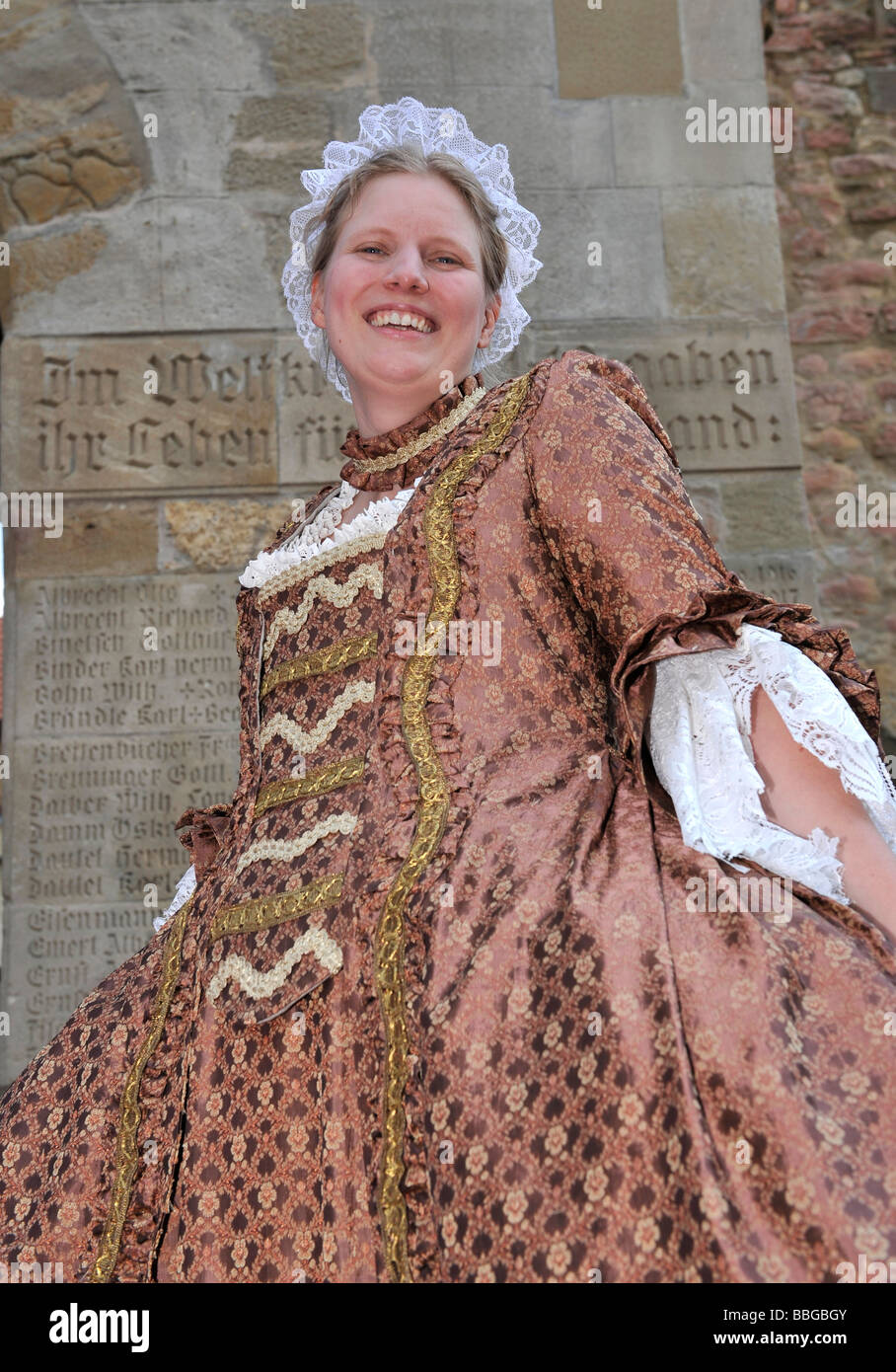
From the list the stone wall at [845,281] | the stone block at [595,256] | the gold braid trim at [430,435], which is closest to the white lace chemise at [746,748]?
the gold braid trim at [430,435]

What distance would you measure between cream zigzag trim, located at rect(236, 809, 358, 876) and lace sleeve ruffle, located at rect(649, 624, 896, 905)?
395 mm

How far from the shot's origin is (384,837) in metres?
1.76

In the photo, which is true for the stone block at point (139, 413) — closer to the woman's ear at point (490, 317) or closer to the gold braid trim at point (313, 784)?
the woman's ear at point (490, 317)

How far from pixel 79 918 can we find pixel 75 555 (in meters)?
1.02

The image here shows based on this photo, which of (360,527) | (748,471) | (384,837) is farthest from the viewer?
(748,471)

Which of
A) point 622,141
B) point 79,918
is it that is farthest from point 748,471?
point 79,918

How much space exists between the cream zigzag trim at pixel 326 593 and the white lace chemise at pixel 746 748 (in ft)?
1.60

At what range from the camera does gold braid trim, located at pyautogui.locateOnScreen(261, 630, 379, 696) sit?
79.6 inches

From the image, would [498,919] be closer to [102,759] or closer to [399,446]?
[399,446]

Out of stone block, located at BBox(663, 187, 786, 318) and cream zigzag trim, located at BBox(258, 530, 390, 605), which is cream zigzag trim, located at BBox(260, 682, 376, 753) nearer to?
cream zigzag trim, located at BBox(258, 530, 390, 605)

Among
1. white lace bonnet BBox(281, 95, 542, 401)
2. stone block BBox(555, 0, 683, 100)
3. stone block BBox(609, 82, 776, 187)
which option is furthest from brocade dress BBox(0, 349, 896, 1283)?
stone block BBox(555, 0, 683, 100)

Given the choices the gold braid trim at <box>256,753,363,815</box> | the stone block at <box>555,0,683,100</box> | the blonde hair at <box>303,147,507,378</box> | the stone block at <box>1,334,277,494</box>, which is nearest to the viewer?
the gold braid trim at <box>256,753,363,815</box>

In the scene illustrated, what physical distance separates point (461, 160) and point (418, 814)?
120cm
